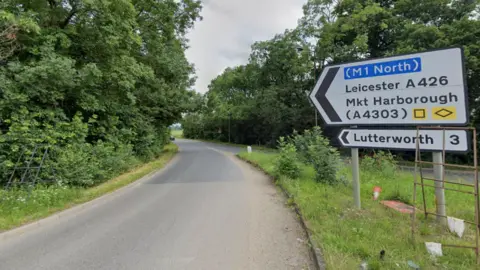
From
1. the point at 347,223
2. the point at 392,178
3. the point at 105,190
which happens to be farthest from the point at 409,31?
the point at 105,190

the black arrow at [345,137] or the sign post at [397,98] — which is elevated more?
the sign post at [397,98]

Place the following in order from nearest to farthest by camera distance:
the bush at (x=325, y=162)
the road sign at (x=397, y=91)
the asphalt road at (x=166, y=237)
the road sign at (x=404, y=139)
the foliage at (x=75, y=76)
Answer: the asphalt road at (x=166, y=237) < the road sign at (x=404, y=139) < the road sign at (x=397, y=91) < the foliage at (x=75, y=76) < the bush at (x=325, y=162)

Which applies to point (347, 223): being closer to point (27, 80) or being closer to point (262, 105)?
point (27, 80)

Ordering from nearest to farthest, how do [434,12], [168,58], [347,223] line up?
[347,223] → [168,58] → [434,12]

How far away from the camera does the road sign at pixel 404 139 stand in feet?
12.8

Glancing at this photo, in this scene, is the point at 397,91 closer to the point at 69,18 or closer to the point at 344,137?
the point at 344,137

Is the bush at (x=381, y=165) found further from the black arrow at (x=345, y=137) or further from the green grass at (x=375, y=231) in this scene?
the black arrow at (x=345, y=137)

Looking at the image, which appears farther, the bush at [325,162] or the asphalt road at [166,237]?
the bush at [325,162]

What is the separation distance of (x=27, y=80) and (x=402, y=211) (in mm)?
10040

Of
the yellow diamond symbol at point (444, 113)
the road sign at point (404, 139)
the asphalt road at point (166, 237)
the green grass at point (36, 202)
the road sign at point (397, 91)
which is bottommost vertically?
the asphalt road at point (166, 237)

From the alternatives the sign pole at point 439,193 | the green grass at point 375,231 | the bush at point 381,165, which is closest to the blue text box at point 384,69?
the sign pole at point 439,193

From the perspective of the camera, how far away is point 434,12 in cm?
2034

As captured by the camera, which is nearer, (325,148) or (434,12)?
(325,148)

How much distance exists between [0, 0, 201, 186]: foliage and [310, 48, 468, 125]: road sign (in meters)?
7.47
